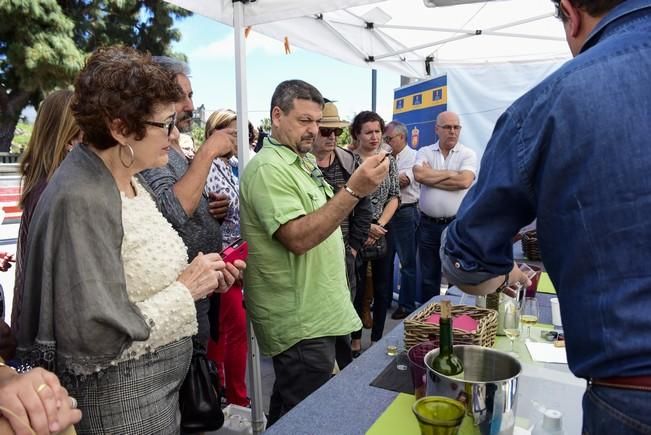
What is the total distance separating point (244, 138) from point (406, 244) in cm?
232

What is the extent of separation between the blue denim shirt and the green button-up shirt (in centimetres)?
107

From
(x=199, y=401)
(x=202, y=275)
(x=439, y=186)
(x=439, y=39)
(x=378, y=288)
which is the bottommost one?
(x=378, y=288)

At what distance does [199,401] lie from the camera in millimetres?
1606

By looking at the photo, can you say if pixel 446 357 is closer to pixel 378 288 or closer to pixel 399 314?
pixel 378 288

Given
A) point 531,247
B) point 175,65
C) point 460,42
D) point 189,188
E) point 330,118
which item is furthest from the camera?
point 460,42

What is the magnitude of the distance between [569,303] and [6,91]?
1397cm

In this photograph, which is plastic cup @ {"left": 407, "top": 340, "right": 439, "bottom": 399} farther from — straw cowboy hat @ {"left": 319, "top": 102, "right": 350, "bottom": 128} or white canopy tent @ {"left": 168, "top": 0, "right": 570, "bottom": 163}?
white canopy tent @ {"left": 168, "top": 0, "right": 570, "bottom": 163}

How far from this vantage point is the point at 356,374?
142 cm

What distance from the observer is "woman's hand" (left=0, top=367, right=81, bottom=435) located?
2.66ft

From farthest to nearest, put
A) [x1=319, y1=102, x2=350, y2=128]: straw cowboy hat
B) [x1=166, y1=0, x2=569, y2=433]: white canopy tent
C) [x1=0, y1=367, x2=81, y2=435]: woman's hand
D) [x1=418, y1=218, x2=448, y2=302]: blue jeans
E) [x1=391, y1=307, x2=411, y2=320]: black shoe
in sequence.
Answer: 1. [x1=391, y1=307, x2=411, y2=320]: black shoe
2. [x1=418, y1=218, x2=448, y2=302]: blue jeans
3. [x1=166, y1=0, x2=569, y2=433]: white canopy tent
4. [x1=319, y1=102, x2=350, y2=128]: straw cowboy hat
5. [x1=0, y1=367, x2=81, y2=435]: woman's hand

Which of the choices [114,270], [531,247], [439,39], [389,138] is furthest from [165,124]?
[439,39]

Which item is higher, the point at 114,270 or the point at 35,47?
the point at 35,47

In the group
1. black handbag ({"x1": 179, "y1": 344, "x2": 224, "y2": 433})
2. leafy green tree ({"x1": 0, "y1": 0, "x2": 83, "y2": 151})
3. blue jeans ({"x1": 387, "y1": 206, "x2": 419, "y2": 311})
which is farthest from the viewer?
leafy green tree ({"x1": 0, "y1": 0, "x2": 83, "y2": 151})

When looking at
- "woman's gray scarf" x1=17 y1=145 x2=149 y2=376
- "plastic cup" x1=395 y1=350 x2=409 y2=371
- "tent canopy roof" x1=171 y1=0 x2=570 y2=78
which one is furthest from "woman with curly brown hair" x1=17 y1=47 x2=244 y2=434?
"tent canopy roof" x1=171 y1=0 x2=570 y2=78
